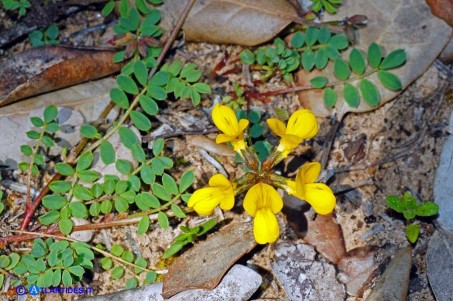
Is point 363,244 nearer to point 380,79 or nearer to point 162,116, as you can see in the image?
point 380,79

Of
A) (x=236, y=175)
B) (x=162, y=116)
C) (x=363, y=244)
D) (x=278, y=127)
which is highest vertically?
(x=278, y=127)

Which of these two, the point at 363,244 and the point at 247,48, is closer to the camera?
the point at 363,244

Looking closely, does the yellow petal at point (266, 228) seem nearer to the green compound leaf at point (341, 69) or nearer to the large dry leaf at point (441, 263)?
the large dry leaf at point (441, 263)

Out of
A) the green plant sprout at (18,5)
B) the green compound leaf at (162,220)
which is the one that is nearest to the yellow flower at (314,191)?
the green compound leaf at (162,220)

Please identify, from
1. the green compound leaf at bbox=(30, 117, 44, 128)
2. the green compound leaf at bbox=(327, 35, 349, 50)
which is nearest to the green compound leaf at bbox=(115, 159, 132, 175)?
the green compound leaf at bbox=(30, 117, 44, 128)

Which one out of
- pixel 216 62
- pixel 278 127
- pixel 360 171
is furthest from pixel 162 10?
pixel 360 171

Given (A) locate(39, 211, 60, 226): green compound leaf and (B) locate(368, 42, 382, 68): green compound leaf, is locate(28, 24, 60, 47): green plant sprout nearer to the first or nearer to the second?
(A) locate(39, 211, 60, 226): green compound leaf
